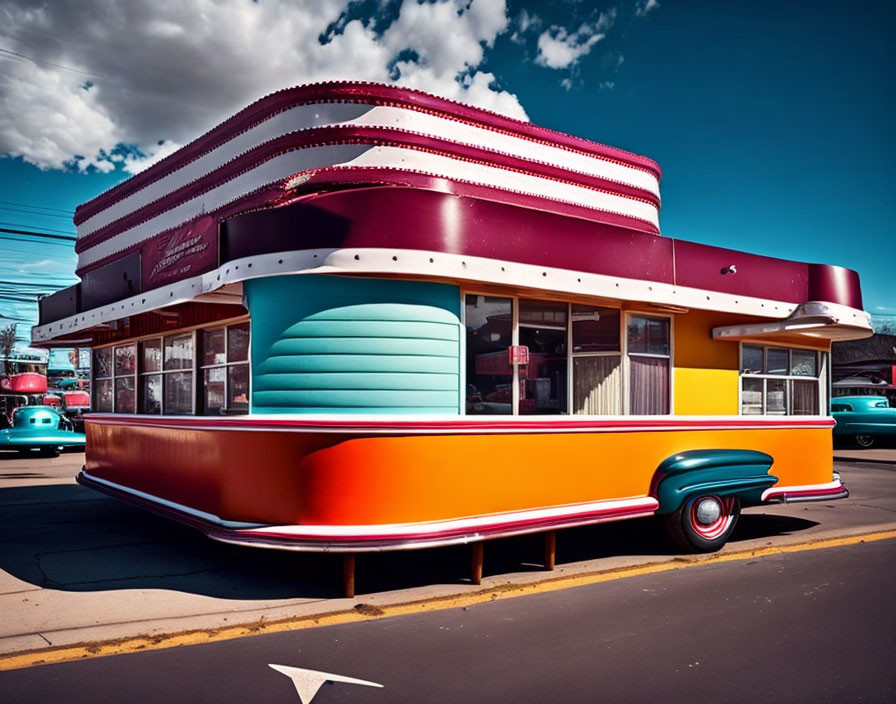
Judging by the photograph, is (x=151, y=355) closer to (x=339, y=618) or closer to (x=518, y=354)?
(x=518, y=354)

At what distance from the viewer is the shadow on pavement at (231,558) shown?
22.3ft

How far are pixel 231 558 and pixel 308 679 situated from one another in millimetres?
3462

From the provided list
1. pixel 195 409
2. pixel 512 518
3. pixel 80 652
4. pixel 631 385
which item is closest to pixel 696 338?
pixel 631 385

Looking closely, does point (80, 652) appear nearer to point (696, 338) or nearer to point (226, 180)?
point (226, 180)

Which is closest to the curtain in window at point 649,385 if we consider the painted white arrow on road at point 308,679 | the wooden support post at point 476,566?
the wooden support post at point 476,566

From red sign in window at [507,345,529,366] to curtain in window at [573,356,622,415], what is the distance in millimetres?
832

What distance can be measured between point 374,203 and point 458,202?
737 millimetres

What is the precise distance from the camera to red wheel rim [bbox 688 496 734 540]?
8.13 m

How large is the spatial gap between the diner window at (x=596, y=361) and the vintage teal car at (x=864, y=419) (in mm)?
18132

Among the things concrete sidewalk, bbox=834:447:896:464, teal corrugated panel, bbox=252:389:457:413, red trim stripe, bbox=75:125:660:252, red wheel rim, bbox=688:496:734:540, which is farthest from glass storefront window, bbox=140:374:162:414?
concrete sidewalk, bbox=834:447:896:464

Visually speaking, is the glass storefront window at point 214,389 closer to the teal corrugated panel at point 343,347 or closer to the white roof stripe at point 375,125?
the teal corrugated panel at point 343,347

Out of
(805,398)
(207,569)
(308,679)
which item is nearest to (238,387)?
(207,569)

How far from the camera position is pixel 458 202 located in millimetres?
6629

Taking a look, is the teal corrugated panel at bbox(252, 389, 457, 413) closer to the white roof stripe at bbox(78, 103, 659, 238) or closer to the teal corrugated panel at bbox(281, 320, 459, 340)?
the teal corrugated panel at bbox(281, 320, 459, 340)
